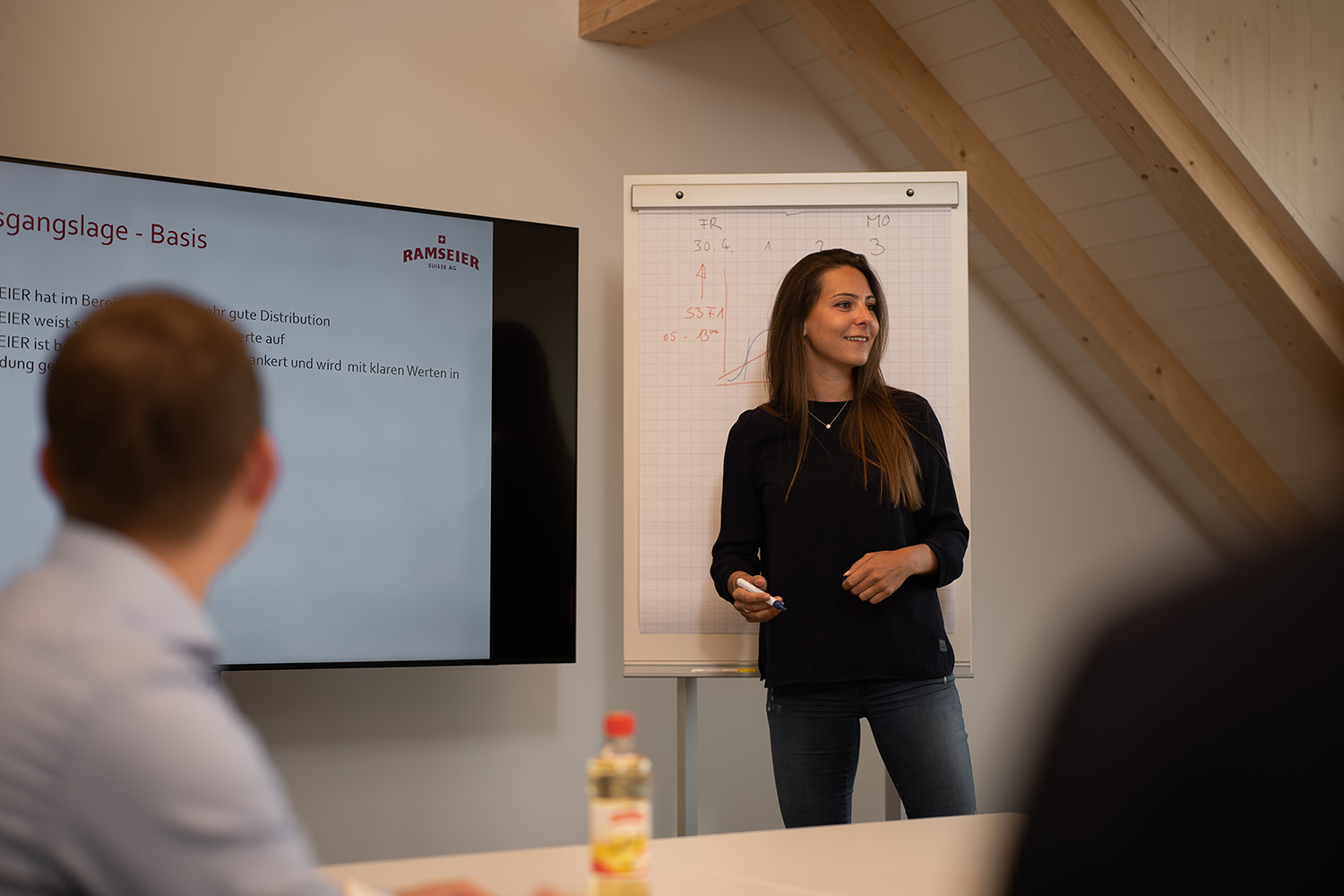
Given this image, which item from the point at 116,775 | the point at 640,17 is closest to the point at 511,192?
the point at 640,17

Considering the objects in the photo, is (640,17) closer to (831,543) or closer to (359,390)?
(359,390)

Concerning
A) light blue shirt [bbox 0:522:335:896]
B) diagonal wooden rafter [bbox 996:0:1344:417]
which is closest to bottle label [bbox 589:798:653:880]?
light blue shirt [bbox 0:522:335:896]

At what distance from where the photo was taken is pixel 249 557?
8.25 ft

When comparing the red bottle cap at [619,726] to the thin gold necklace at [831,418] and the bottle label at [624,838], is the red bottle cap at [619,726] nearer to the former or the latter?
the bottle label at [624,838]

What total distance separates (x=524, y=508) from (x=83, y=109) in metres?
1.42

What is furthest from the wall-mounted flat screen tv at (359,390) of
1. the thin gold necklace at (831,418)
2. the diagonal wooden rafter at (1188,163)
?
the diagonal wooden rafter at (1188,163)

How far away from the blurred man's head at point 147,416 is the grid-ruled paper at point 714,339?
2.06 metres

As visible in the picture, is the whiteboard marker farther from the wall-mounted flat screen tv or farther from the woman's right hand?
the wall-mounted flat screen tv

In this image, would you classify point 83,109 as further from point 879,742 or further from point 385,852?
point 879,742

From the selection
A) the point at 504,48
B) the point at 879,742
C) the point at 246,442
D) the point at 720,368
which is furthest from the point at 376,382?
the point at 246,442

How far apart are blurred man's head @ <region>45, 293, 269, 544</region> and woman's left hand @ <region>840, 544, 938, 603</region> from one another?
164 cm

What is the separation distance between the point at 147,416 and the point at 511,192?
2.64 meters

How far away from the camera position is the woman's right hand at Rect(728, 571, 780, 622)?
2260 mm

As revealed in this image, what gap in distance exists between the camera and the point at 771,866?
125 centimetres
